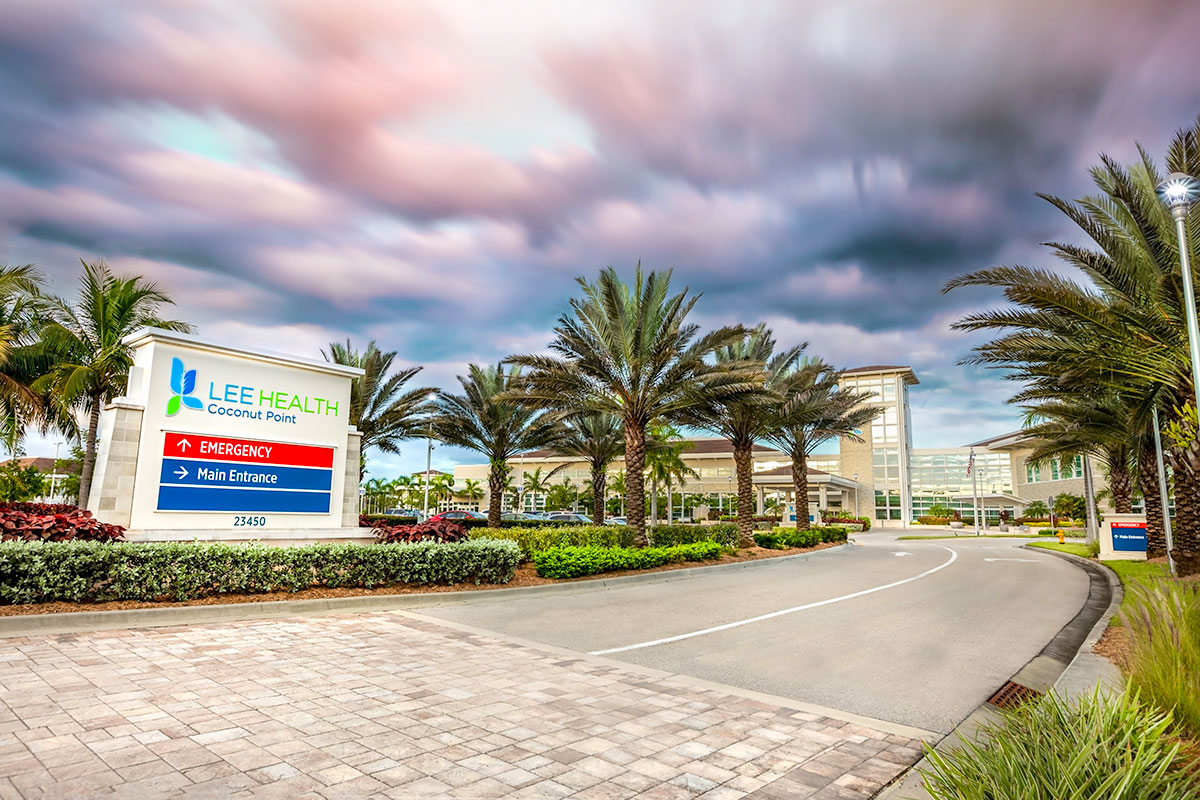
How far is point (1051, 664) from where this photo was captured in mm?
8125

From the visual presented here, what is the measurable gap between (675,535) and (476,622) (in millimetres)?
13900

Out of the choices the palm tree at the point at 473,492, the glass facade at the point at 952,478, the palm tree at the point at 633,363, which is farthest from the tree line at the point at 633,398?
the glass facade at the point at 952,478

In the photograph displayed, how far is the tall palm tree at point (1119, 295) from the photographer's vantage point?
12.2 m

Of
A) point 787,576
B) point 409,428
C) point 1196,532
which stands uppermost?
point 409,428

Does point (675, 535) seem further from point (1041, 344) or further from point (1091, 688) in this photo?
point (1091, 688)

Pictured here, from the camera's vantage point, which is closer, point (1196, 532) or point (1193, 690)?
point (1193, 690)

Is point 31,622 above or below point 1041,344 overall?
below

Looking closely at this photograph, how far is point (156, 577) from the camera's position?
998cm

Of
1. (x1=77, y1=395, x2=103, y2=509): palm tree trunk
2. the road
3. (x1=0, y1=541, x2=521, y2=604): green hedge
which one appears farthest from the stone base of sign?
(x1=77, y1=395, x2=103, y2=509): palm tree trunk

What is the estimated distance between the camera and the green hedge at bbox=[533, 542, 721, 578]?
15148 mm

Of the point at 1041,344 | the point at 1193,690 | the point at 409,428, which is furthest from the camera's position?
the point at 409,428

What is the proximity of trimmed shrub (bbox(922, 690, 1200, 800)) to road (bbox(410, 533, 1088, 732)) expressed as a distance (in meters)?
1.98

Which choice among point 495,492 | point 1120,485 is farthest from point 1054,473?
point 495,492

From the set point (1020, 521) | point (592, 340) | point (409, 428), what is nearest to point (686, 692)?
point (592, 340)
